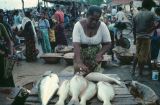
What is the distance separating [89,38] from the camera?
569 centimetres

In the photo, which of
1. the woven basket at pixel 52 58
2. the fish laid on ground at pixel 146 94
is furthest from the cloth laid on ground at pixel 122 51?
the fish laid on ground at pixel 146 94

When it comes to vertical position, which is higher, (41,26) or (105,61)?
(41,26)

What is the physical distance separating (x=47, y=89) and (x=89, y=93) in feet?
1.95

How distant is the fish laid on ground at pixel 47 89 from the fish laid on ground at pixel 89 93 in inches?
17.1

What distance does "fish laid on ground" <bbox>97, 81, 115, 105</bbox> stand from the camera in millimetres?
4254

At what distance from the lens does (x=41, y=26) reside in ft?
48.6

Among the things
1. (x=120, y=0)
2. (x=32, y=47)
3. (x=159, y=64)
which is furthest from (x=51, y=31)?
(x=120, y=0)

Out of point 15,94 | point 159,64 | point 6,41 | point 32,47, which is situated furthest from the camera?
point 32,47

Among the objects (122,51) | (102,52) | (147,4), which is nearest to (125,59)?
(122,51)

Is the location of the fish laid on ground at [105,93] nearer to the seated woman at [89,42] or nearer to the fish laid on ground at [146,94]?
the seated woman at [89,42]

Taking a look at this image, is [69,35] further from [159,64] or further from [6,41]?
[6,41]

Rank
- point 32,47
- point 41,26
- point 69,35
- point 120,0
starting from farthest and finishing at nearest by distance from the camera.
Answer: point 120,0, point 69,35, point 41,26, point 32,47

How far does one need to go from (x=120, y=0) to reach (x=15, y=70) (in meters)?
45.0

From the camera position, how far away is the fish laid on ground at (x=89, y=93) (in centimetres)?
425
